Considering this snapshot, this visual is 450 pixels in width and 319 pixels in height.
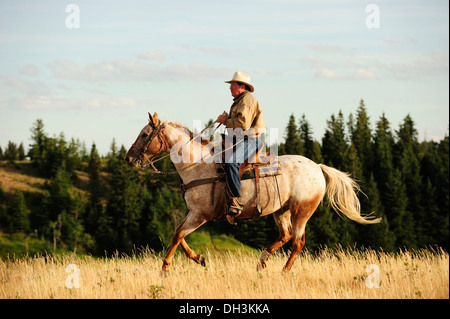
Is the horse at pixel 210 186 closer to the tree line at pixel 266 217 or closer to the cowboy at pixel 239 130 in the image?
the cowboy at pixel 239 130

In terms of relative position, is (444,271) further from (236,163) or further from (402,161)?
(402,161)

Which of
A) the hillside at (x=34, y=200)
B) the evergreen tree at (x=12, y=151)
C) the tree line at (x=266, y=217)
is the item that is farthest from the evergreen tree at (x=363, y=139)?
the evergreen tree at (x=12, y=151)

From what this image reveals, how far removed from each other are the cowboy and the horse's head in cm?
130

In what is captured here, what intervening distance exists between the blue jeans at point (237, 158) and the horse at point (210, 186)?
0.40 m

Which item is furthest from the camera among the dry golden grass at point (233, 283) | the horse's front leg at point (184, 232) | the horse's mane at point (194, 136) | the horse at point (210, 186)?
the horse's mane at point (194, 136)

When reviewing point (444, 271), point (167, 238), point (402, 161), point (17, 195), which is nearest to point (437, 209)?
point (402, 161)

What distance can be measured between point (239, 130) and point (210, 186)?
4.35 ft

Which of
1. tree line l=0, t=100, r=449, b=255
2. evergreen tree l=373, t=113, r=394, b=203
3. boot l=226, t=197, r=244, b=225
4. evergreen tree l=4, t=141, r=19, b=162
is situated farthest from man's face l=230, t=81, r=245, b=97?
evergreen tree l=4, t=141, r=19, b=162

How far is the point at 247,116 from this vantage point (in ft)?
34.0

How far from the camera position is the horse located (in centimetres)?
1062

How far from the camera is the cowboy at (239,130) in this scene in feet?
34.0

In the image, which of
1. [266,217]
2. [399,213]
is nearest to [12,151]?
[266,217]

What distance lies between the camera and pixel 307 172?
1145 cm

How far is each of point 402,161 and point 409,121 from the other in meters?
44.2
